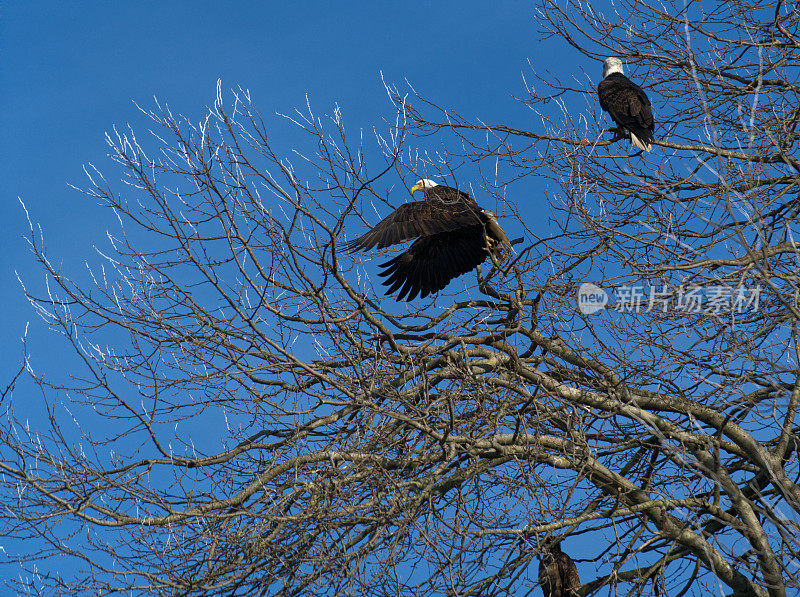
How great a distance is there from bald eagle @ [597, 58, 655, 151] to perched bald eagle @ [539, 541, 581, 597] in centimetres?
395

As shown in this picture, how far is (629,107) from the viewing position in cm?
760

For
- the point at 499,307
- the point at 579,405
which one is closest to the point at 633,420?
the point at 579,405

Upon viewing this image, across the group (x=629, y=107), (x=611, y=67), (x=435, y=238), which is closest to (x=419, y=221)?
(x=435, y=238)

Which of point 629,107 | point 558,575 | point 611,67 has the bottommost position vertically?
point 558,575

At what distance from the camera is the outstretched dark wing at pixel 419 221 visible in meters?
6.51

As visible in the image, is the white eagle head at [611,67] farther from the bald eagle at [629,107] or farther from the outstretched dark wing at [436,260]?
the outstretched dark wing at [436,260]

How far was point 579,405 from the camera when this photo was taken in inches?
222

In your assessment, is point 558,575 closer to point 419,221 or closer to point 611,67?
point 419,221

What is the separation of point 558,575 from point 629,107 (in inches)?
176

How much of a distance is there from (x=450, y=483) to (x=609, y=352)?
1.37m

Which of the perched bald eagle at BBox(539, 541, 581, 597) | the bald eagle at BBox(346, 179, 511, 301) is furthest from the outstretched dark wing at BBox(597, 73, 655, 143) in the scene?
the perched bald eagle at BBox(539, 541, 581, 597)

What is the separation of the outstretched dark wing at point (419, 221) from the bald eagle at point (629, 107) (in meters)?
2.03

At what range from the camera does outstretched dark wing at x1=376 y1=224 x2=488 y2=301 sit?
270 inches

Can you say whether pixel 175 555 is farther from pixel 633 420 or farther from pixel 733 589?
pixel 733 589
